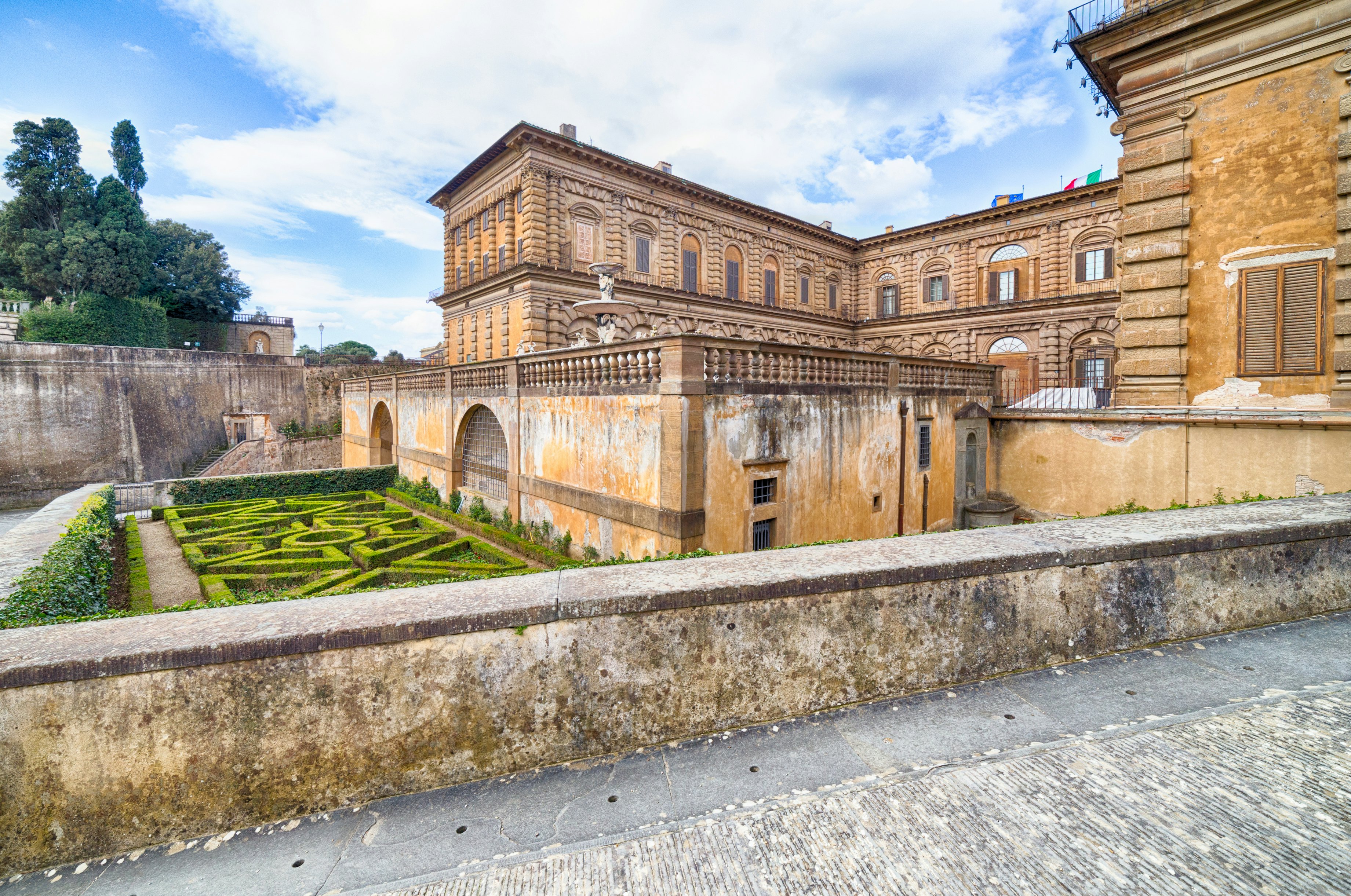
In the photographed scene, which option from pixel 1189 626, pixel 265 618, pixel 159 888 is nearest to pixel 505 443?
pixel 265 618

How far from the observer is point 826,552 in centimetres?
453

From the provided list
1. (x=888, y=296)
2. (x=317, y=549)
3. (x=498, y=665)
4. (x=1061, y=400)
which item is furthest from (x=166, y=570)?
(x=888, y=296)

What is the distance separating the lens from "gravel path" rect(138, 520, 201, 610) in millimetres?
10539

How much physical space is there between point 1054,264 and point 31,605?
3755cm

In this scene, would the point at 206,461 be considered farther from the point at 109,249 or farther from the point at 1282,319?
the point at 1282,319

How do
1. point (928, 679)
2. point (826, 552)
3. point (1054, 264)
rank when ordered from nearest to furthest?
1. point (928, 679)
2. point (826, 552)
3. point (1054, 264)

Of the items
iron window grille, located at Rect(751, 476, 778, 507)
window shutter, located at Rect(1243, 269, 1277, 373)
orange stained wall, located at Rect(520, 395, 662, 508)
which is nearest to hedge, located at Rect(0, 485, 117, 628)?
orange stained wall, located at Rect(520, 395, 662, 508)

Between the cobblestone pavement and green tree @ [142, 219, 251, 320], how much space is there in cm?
4941

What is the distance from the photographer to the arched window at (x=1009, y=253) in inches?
1241

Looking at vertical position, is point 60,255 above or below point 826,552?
above

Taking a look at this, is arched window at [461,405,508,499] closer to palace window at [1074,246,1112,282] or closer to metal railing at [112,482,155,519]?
metal railing at [112,482,155,519]

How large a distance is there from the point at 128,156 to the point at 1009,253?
2177 inches

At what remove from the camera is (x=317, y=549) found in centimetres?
1306

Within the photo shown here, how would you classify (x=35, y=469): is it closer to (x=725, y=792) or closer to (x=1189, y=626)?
(x=725, y=792)
